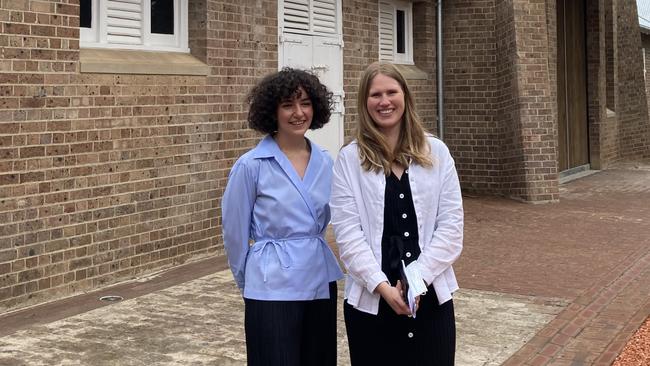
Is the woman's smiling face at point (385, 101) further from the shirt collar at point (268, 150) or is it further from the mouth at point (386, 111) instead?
the shirt collar at point (268, 150)

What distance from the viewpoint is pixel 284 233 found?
344 cm

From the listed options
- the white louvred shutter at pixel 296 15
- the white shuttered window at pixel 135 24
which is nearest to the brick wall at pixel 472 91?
the white louvred shutter at pixel 296 15

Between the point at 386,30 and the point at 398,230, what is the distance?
1147 centimetres

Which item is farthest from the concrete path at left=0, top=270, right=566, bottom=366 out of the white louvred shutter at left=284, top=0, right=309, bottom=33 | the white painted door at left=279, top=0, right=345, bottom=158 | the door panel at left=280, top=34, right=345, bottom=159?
the white louvred shutter at left=284, top=0, right=309, bottom=33

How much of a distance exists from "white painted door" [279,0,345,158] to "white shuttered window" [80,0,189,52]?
1.87m

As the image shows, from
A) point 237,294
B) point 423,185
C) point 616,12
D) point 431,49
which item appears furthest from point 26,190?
point 616,12

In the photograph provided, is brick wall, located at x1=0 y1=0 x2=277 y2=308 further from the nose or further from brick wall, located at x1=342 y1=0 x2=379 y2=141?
the nose

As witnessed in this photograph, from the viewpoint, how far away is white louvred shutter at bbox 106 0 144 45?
8336 mm

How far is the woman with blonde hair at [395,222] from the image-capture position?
3213 mm

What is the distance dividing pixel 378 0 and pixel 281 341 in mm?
10850

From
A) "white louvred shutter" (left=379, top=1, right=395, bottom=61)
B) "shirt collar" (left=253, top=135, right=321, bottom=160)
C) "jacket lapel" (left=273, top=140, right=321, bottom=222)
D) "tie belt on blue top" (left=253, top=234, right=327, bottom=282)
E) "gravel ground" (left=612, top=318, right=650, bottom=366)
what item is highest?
"white louvred shutter" (left=379, top=1, right=395, bottom=61)

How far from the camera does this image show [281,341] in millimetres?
3367

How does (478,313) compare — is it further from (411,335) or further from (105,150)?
(105,150)

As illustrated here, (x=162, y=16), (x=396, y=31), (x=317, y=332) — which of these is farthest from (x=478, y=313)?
(x=396, y=31)
